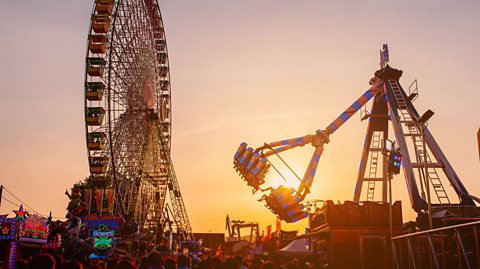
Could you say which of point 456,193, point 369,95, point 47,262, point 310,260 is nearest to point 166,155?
point 369,95

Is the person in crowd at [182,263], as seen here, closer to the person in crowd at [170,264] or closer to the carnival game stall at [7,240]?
the person in crowd at [170,264]

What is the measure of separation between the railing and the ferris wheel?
85.3 ft

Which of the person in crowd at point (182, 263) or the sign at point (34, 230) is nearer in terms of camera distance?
the person in crowd at point (182, 263)

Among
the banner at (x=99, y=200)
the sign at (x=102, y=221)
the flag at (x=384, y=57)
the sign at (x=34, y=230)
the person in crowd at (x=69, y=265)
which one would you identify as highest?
the flag at (x=384, y=57)

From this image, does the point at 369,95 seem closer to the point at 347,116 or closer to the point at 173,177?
the point at 347,116

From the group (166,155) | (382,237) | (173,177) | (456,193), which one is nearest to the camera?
(382,237)

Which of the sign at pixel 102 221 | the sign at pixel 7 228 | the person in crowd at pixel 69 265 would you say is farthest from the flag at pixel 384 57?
the person in crowd at pixel 69 265

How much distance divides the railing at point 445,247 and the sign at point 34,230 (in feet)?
47.8

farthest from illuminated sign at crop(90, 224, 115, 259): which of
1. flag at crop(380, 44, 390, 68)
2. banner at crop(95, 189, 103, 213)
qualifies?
flag at crop(380, 44, 390, 68)

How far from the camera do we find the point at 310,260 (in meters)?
17.7

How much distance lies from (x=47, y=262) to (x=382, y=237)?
2048cm

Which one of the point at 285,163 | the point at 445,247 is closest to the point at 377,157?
the point at 285,163

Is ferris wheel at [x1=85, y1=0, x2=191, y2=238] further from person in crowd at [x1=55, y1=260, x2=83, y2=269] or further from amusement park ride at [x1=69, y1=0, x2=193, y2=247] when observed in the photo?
person in crowd at [x1=55, y1=260, x2=83, y2=269]

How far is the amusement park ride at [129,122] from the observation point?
38156mm
